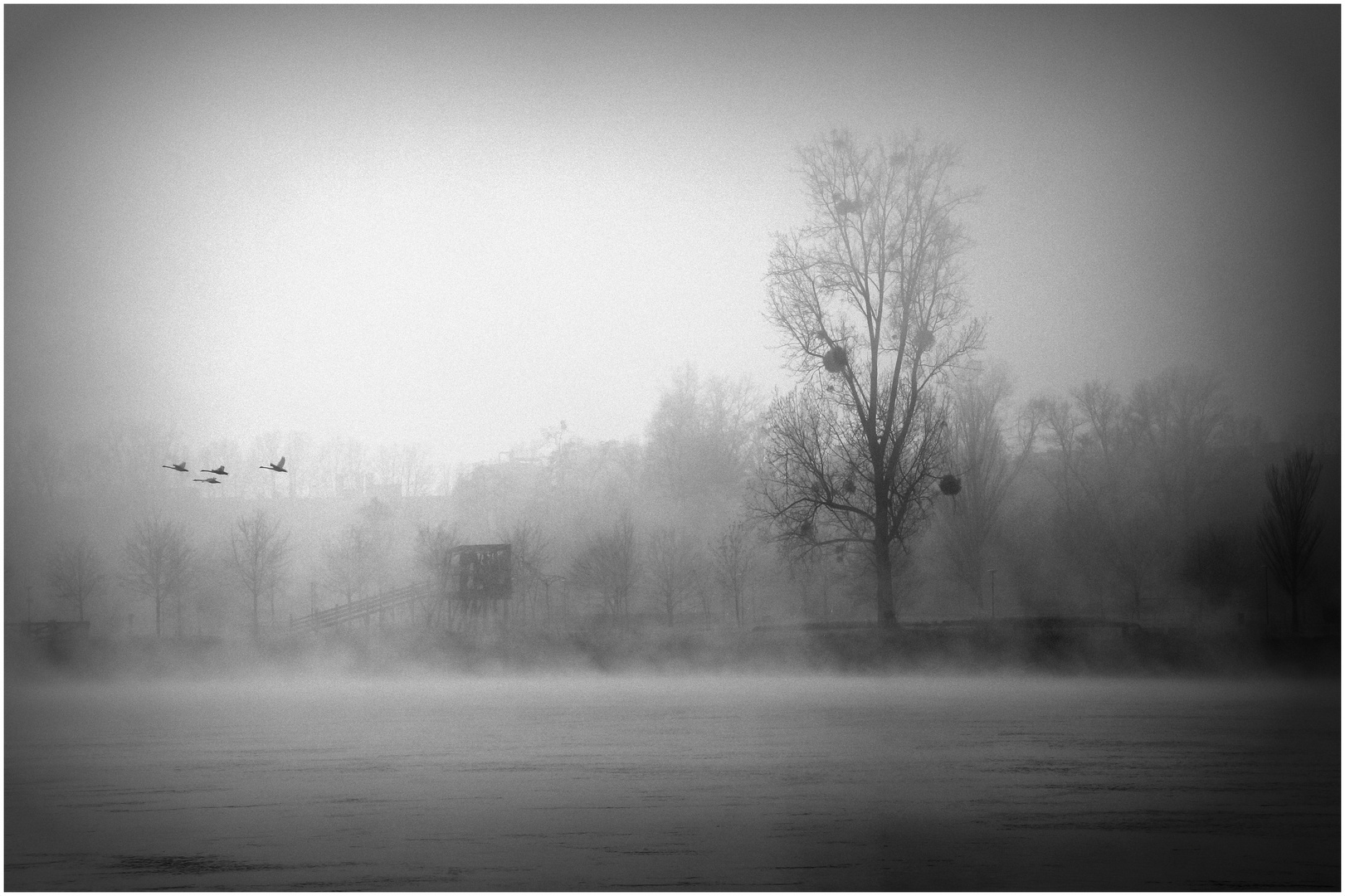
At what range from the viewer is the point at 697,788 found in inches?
225

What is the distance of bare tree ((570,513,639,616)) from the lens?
380 inches

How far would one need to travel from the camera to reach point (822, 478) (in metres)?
8.74

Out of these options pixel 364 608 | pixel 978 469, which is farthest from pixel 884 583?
pixel 364 608

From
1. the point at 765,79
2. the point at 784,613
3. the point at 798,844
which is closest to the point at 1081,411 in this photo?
the point at 784,613

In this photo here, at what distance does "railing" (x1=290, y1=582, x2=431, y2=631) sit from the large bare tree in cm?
371

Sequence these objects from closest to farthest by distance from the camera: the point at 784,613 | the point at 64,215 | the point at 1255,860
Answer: the point at 1255,860 → the point at 64,215 → the point at 784,613

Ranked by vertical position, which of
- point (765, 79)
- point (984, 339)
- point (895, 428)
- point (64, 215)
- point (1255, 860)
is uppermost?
point (765, 79)

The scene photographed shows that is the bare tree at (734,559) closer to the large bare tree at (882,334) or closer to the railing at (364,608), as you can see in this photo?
the large bare tree at (882,334)

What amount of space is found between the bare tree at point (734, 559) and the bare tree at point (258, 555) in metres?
4.17

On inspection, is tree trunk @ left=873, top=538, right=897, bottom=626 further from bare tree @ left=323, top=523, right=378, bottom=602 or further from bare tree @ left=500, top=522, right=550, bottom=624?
bare tree @ left=323, top=523, right=378, bottom=602

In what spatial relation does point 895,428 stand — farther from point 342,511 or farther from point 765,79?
point 342,511

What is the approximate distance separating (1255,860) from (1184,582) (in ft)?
14.3

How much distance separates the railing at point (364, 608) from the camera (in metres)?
9.73

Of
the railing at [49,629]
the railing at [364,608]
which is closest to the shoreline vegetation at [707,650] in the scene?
the railing at [49,629]
